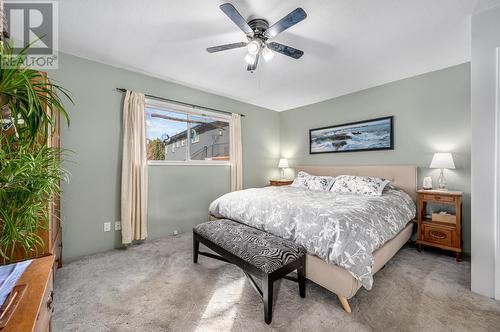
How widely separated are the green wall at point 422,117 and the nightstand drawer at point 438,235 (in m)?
0.38

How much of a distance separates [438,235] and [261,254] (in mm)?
2451

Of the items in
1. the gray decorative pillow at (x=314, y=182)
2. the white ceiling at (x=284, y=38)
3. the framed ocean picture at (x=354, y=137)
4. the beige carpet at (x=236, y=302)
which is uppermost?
the white ceiling at (x=284, y=38)

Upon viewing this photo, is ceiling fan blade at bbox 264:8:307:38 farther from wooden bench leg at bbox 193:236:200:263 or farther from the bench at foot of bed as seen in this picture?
wooden bench leg at bbox 193:236:200:263

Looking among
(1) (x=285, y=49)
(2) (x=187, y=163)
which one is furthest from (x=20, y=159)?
(2) (x=187, y=163)

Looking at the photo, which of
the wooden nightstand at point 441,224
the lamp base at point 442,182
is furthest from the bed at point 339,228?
the lamp base at point 442,182

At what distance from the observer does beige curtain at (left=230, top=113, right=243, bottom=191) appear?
13.4 feet

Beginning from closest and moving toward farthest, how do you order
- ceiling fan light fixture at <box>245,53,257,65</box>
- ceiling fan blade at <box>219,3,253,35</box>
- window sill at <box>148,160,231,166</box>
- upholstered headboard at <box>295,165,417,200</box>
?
ceiling fan blade at <box>219,3,253,35</box>, ceiling fan light fixture at <box>245,53,257,65</box>, upholstered headboard at <box>295,165,417,200</box>, window sill at <box>148,160,231,166</box>

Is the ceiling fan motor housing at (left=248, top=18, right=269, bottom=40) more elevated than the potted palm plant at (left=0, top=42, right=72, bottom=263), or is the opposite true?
the ceiling fan motor housing at (left=248, top=18, right=269, bottom=40)

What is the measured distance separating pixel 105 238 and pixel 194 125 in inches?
84.6

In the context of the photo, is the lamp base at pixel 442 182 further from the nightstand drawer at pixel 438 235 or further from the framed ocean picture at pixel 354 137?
the framed ocean picture at pixel 354 137

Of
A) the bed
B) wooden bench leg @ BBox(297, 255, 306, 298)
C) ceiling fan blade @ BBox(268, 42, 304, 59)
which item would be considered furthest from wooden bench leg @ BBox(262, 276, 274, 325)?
ceiling fan blade @ BBox(268, 42, 304, 59)

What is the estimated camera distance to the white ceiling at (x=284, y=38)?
5.93 feet

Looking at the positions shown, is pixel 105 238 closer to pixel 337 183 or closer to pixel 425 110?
pixel 337 183

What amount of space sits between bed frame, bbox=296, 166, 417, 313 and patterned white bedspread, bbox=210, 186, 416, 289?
0.08 metres
